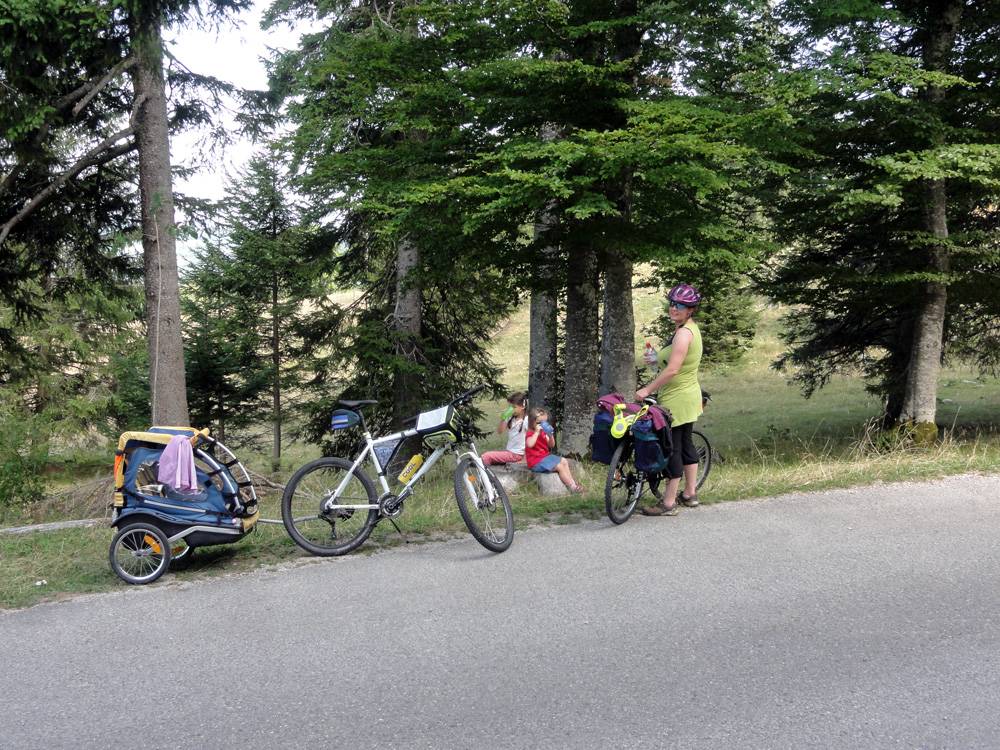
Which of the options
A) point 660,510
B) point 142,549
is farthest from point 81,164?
point 660,510

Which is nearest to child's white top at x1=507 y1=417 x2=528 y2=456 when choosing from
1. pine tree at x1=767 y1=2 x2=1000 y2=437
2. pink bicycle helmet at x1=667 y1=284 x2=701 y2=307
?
pink bicycle helmet at x1=667 y1=284 x2=701 y2=307

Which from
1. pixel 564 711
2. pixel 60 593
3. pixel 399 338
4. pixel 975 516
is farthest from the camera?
pixel 399 338

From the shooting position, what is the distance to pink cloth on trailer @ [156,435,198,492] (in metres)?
5.62

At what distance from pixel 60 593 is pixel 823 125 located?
10649mm

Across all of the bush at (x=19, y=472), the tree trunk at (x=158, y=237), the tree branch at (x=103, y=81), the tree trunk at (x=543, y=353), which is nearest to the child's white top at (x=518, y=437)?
the tree trunk at (x=158, y=237)

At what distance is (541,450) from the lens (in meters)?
7.95

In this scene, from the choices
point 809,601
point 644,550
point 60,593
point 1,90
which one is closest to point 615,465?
point 644,550

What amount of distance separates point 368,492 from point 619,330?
6.18m

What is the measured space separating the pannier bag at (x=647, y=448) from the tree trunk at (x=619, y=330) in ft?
13.8

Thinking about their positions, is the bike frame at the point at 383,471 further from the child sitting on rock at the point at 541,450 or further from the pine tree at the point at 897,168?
the pine tree at the point at 897,168

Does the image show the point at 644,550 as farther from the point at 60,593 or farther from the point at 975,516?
the point at 60,593

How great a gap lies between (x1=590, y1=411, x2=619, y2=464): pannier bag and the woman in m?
0.39

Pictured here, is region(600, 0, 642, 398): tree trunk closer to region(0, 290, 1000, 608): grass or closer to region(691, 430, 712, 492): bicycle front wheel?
region(0, 290, 1000, 608): grass

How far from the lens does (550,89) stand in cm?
916
